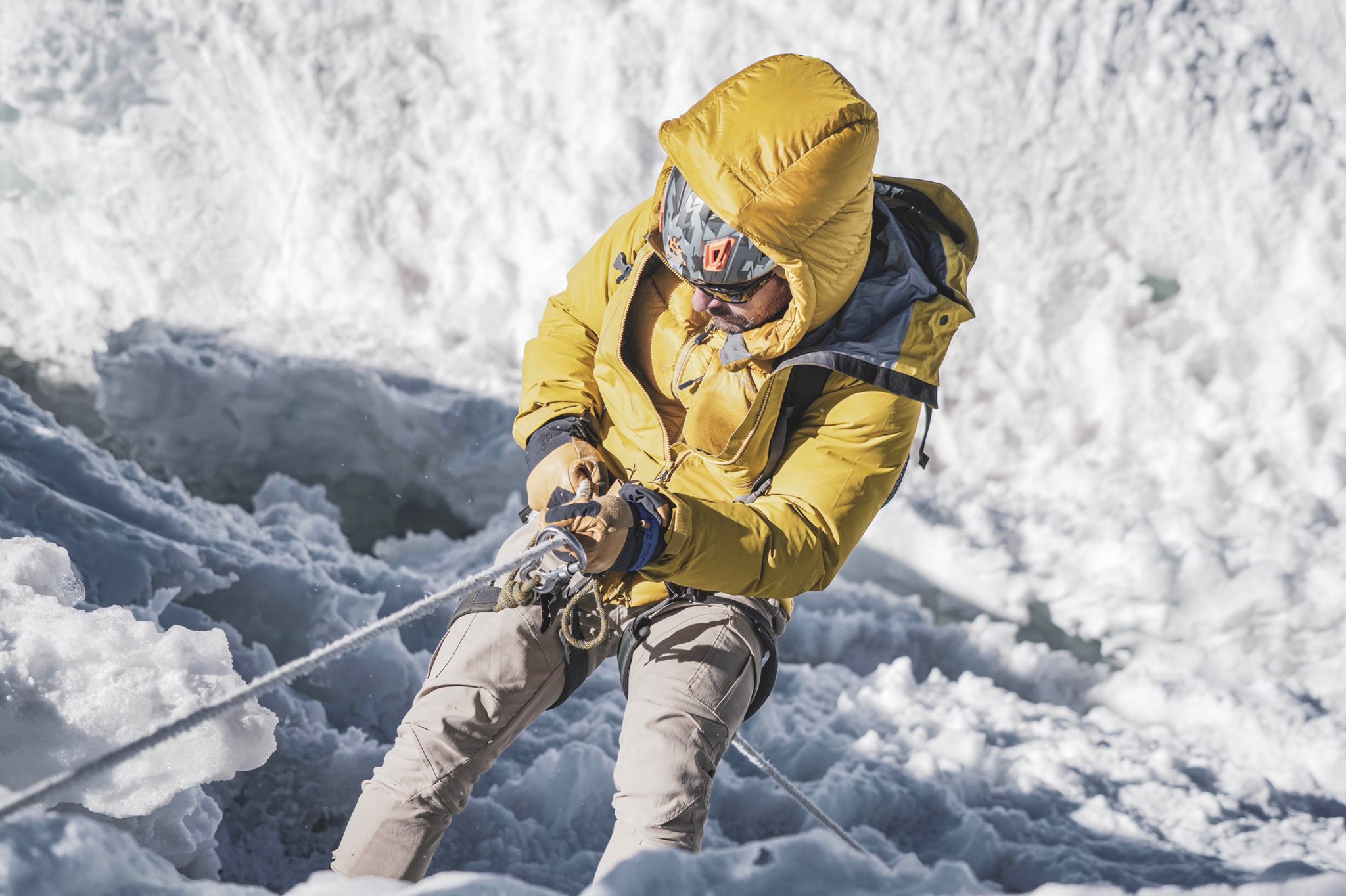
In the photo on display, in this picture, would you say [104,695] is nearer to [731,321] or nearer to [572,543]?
[572,543]

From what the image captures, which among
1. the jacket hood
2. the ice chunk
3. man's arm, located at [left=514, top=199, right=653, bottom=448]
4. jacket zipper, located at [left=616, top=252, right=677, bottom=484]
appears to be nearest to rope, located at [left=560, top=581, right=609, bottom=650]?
jacket zipper, located at [left=616, top=252, right=677, bottom=484]

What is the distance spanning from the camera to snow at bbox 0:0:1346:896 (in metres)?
2.83

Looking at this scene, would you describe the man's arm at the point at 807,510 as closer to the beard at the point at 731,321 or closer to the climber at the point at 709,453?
the climber at the point at 709,453

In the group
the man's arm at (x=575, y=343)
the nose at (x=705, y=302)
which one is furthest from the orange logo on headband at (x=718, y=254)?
the man's arm at (x=575, y=343)

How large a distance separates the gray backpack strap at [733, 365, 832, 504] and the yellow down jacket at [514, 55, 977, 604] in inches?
0.5

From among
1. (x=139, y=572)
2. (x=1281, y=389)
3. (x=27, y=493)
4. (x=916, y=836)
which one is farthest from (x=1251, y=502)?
(x=27, y=493)

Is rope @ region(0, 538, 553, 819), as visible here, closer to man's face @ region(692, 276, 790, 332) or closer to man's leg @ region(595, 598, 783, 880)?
man's leg @ region(595, 598, 783, 880)

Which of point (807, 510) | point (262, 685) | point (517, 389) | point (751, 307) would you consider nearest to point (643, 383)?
point (751, 307)

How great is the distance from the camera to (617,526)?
62.4 inches

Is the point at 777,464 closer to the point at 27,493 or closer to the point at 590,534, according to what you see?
the point at 590,534

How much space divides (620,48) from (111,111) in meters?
2.12

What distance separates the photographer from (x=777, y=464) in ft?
6.49

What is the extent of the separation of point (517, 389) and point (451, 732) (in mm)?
2527

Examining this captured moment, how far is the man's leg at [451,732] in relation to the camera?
1.76 metres
